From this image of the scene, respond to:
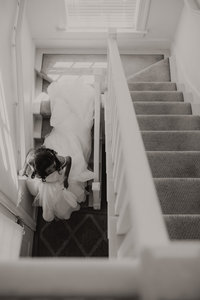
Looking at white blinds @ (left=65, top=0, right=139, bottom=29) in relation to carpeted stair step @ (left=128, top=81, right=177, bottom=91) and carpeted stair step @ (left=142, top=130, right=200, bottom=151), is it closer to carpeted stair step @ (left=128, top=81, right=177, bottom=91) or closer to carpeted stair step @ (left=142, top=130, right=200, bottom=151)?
carpeted stair step @ (left=128, top=81, right=177, bottom=91)

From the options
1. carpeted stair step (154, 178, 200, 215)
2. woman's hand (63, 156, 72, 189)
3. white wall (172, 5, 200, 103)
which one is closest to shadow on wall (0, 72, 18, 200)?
woman's hand (63, 156, 72, 189)

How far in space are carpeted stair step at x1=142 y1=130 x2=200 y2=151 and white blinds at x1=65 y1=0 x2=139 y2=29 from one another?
7.86ft

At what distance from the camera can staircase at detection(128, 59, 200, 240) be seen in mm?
1982

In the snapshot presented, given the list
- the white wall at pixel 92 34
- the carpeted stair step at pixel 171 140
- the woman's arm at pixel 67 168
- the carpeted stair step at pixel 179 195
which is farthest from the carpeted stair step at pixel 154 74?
the carpeted stair step at pixel 179 195

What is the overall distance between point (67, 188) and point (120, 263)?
2.74 metres

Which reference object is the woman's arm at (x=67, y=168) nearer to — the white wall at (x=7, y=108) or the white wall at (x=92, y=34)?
the white wall at (x=7, y=108)

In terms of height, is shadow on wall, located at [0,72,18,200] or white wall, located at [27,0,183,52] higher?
white wall, located at [27,0,183,52]

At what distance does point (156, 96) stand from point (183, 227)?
2156 millimetres

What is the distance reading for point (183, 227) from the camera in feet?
5.79

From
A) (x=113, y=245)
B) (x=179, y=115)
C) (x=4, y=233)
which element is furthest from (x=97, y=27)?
(x=113, y=245)

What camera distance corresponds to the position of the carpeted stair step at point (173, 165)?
236cm

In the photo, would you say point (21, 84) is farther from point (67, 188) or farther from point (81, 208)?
point (81, 208)

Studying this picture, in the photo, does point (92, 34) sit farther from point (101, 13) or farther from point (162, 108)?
point (162, 108)

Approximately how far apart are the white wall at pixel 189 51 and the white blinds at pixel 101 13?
735mm
